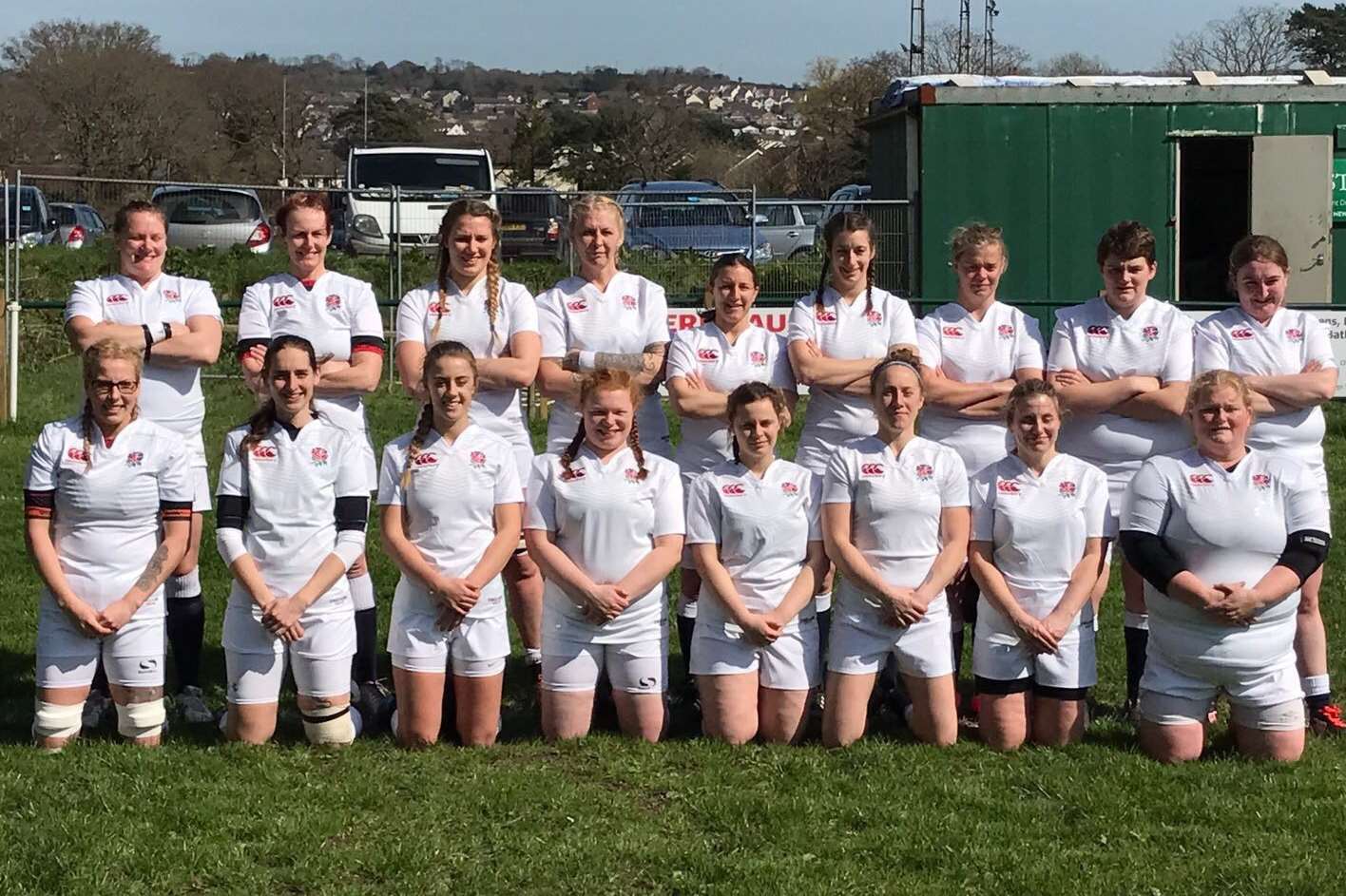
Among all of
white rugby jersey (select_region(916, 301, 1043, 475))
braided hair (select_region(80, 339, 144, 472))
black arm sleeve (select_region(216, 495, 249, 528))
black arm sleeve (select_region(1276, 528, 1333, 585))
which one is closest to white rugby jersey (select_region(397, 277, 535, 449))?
black arm sleeve (select_region(216, 495, 249, 528))

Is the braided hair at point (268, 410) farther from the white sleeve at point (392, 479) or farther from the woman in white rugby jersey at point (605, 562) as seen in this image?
the woman in white rugby jersey at point (605, 562)

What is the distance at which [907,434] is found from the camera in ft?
20.8

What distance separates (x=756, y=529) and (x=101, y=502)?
239 cm

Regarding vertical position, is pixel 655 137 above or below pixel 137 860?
above

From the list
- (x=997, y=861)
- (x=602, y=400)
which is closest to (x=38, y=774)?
(x=602, y=400)

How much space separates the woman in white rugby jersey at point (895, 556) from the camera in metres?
6.25

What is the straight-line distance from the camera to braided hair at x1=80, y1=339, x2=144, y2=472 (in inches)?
240

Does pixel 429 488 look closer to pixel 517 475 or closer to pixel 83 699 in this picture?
pixel 517 475

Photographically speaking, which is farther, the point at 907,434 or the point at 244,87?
the point at 244,87

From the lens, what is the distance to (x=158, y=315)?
6.73m

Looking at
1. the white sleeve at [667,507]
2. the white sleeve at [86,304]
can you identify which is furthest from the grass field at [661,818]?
the white sleeve at [86,304]

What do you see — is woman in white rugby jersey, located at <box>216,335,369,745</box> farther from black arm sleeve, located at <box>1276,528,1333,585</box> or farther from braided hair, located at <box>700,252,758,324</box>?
black arm sleeve, located at <box>1276,528,1333,585</box>

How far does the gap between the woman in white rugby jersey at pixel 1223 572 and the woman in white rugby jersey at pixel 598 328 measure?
197 centimetres

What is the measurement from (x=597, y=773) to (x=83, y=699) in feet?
6.36
